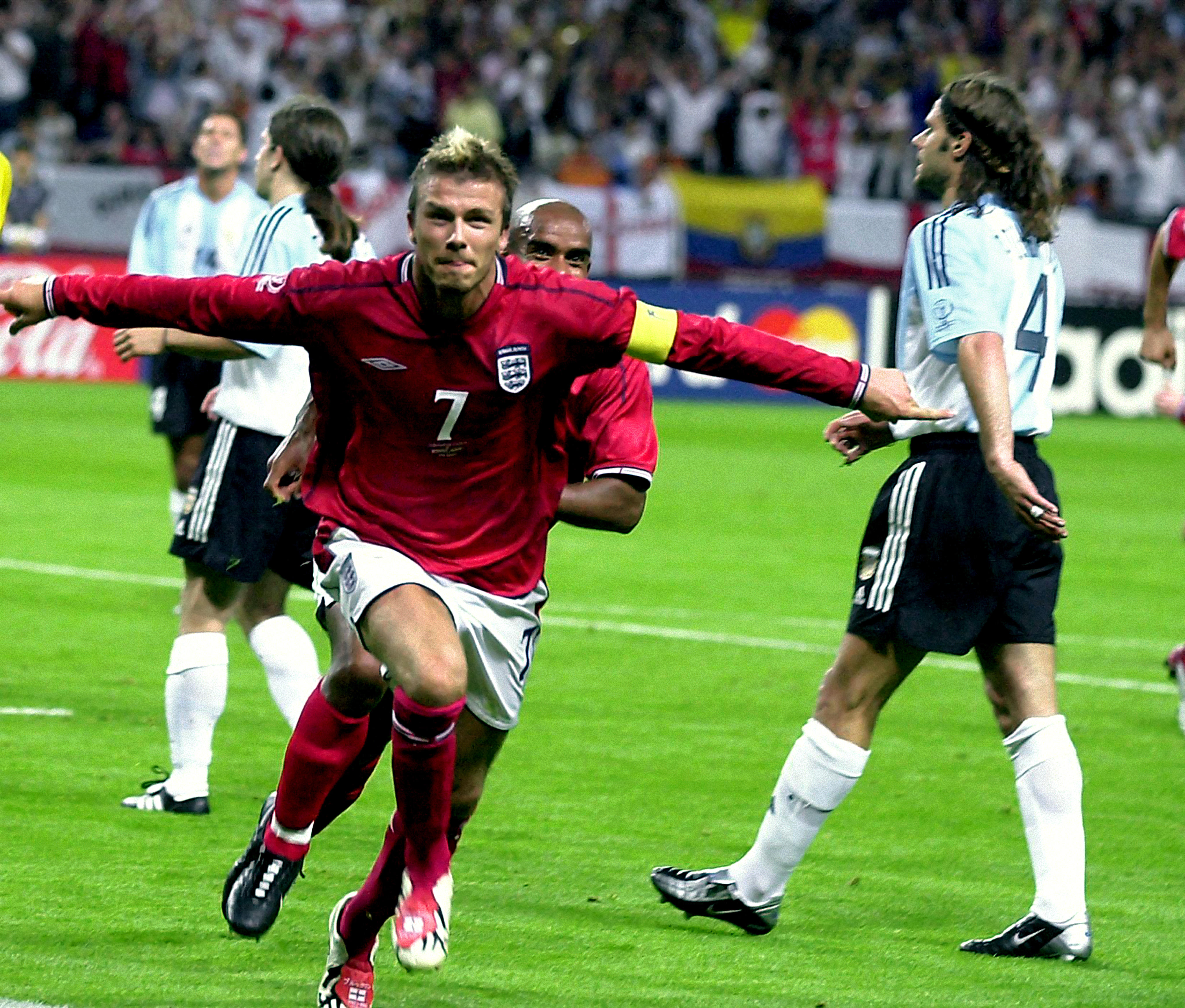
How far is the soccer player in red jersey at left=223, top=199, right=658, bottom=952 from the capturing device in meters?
4.24

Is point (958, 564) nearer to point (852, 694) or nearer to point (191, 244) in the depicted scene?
point (852, 694)

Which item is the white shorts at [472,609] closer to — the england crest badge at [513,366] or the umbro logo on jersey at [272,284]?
the england crest badge at [513,366]

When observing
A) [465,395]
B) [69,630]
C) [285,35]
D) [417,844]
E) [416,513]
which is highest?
[285,35]

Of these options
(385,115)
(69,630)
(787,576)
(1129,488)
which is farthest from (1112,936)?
(385,115)

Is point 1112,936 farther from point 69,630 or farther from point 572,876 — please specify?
point 69,630

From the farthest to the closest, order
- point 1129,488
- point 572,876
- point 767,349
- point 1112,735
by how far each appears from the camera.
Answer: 1. point 1129,488
2. point 1112,735
3. point 572,876
4. point 767,349

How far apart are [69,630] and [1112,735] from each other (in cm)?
457

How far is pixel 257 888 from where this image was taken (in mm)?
4270

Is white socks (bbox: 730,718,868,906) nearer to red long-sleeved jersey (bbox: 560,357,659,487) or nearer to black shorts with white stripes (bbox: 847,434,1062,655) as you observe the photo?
black shorts with white stripes (bbox: 847,434,1062,655)

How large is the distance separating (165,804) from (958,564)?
2546 millimetres

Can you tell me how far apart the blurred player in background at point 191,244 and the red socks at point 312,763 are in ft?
16.9

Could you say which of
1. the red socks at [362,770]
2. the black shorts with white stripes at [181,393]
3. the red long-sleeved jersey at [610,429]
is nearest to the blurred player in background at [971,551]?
the red long-sleeved jersey at [610,429]

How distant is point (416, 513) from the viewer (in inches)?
165

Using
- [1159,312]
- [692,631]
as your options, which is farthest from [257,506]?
[692,631]
